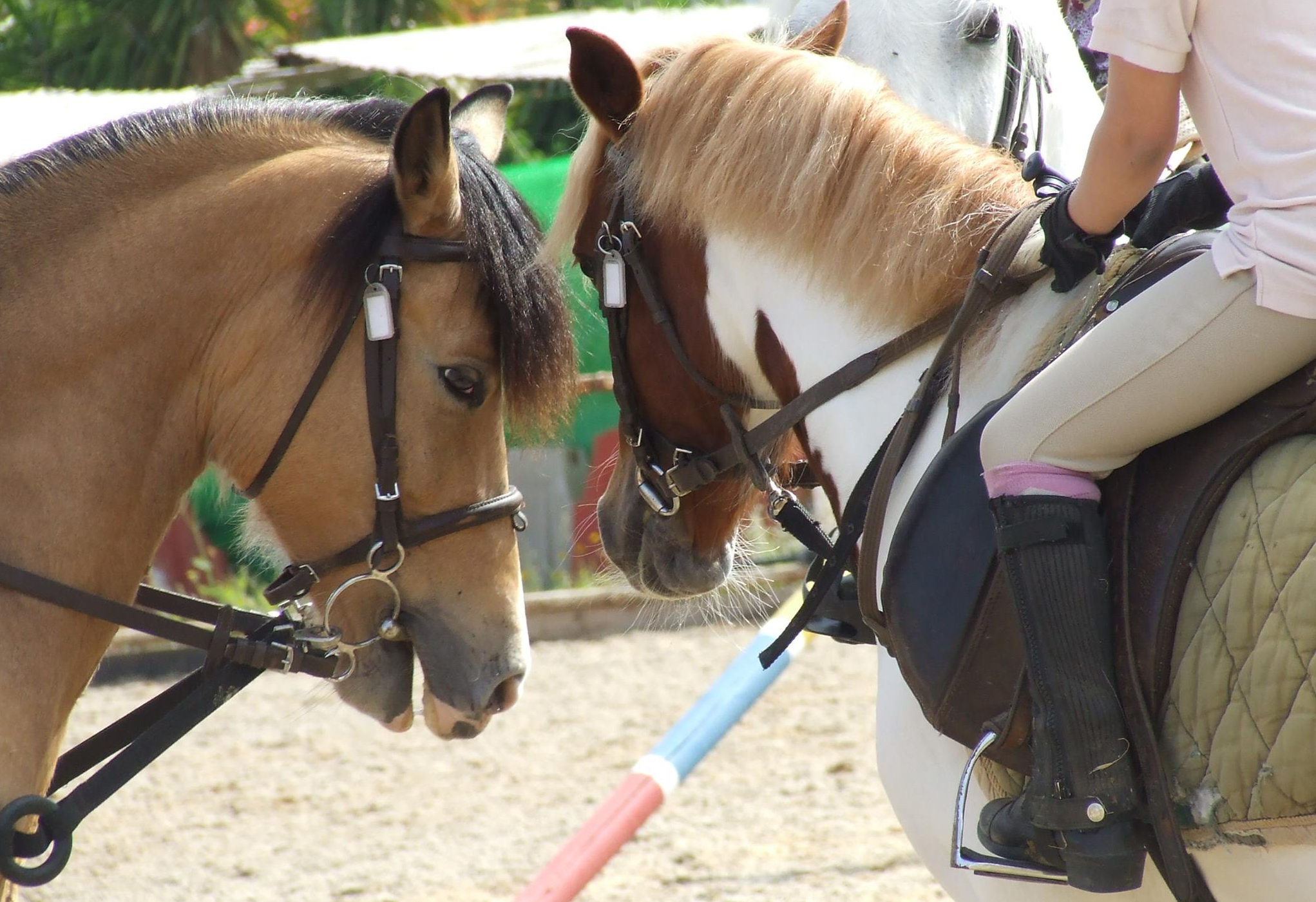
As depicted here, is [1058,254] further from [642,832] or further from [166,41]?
[166,41]

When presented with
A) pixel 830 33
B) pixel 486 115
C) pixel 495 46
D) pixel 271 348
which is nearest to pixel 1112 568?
pixel 830 33

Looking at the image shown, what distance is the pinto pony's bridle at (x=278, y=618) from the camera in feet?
5.99

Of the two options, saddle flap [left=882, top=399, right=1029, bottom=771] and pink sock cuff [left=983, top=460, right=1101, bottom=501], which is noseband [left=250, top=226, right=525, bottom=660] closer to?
saddle flap [left=882, top=399, right=1029, bottom=771]

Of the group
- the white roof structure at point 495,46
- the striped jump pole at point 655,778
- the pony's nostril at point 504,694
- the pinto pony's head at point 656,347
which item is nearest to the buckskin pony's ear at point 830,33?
the pinto pony's head at point 656,347

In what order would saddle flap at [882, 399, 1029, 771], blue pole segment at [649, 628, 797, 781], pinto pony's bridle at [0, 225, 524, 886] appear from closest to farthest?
saddle flap at [882, 399, 1029, 771]
pinto pony's bridle at [0, 225, 524, 886]
blue pole segment at [649, 628, 797, 781]

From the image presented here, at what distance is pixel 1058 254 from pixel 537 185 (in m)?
5.58

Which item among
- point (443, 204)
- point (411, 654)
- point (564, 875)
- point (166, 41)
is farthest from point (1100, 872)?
point (166, 41)

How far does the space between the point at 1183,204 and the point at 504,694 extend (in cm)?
135

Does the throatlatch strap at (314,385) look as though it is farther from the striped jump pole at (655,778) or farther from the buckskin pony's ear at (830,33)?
the striped jump pole at (655,778)

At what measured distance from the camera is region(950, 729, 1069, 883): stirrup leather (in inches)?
62.6

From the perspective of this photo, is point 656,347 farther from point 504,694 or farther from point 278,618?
point 278,618

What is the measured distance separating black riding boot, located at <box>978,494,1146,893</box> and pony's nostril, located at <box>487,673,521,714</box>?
0.97 meters

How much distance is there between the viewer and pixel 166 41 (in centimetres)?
949

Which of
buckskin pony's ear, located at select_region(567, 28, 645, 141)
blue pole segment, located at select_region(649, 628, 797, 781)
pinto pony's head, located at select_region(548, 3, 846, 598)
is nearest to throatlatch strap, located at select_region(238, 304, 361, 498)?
pinto pony's head, located at select_region(548, 3, 846, 598)
